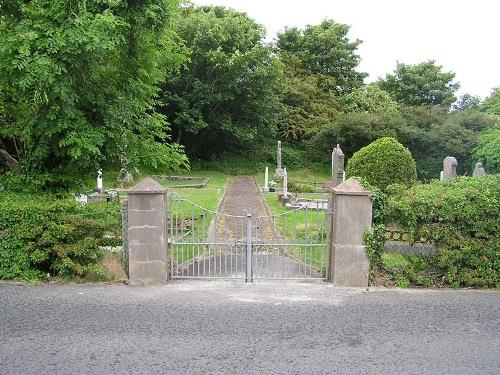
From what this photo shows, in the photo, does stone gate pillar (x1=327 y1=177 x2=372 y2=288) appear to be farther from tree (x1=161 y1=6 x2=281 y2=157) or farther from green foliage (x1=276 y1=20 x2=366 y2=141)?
green foliage (x1=276 y1=20 x2=366 y2=141)

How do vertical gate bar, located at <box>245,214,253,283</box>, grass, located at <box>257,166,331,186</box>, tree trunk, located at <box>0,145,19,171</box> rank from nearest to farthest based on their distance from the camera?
vertical gate bar, located at <box>245,214,253,283</box> < tree trunk, located at <box>0,145,19,171</box> < grass, located at <box>257,166,331,186</box>

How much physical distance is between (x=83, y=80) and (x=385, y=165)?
9231mm

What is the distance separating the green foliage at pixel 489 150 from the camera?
2678 centimetres

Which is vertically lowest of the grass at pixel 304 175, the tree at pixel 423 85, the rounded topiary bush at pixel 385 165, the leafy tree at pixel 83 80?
the grass at pixel 304 175

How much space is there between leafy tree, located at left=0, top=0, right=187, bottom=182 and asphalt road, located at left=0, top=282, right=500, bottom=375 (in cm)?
269

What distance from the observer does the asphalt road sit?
4.67 metres

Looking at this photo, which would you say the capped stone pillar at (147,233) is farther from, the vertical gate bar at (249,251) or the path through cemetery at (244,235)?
the vertical gate bar at (249,251)

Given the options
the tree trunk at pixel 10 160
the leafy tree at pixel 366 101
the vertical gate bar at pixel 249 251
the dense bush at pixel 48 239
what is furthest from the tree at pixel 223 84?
the vertical gate bar at pixel 249 251

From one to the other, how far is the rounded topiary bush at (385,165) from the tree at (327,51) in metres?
29.1

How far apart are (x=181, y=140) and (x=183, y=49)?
26675mm

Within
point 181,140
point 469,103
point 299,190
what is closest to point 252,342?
point 299,190

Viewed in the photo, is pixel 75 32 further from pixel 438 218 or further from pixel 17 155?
pixel 438 218

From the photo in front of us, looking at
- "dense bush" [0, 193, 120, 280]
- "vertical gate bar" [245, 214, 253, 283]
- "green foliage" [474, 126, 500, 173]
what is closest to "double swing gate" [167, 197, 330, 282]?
"vertical gate bar" [245, 214, 253, 283]

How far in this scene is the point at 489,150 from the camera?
90.1 ft
